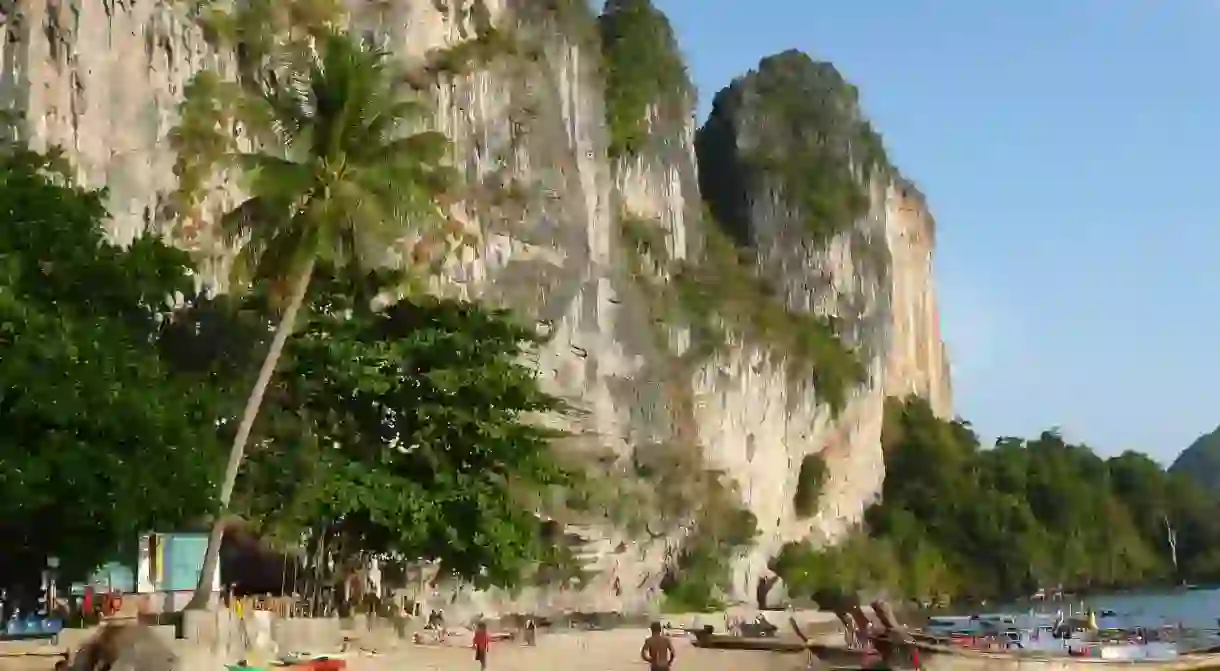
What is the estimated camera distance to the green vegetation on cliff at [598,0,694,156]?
2344 inches

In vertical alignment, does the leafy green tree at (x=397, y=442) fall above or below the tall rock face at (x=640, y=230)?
below

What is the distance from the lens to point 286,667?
56.7ft

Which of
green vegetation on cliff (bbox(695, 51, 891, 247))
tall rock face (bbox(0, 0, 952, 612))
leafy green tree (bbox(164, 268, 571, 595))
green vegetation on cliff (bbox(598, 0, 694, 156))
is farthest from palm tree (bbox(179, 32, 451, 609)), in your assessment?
green vegetation on cliff (bbox(695, 51, 891, 247))

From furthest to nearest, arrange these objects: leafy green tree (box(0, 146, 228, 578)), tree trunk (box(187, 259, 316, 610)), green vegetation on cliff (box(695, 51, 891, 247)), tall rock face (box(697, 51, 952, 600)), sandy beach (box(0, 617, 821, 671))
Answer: green vegetation on cliff (box(695, 51, 891, 247))
tall rock face (box(697, 51, 952, 600))
sandy beach (box(0, 617, 821, 671))
leafy green tree (box(0, 146, 228, 578))
tree trunk (box(187, 259, 316, 610))

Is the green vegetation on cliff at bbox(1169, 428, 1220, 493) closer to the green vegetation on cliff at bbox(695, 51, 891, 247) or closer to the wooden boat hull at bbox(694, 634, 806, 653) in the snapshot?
the green vegetation on cliff at bbox(695, 51, 891, 247)

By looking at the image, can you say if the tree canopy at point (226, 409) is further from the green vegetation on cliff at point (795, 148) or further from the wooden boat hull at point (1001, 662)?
the green vegetation on cliff at point (795, 148)

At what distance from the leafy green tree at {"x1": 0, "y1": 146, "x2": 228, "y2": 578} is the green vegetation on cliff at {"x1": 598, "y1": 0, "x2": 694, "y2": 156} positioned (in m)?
36.3

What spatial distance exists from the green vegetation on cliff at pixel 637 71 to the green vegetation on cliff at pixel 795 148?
41.0 ft

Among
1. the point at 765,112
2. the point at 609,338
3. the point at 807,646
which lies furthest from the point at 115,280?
the point at 765,112

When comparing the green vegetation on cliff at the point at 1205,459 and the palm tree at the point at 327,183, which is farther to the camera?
the green vegetation on cliff at the point at 1205,459

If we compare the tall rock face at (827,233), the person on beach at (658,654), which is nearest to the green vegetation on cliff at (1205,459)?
the tall rock face at (827,233)

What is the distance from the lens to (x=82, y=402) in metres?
20.1

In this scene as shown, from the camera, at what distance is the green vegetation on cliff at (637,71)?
59.5 meters

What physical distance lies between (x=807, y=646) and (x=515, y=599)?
17.9 metres
